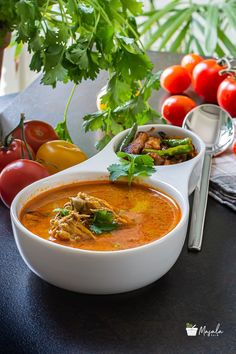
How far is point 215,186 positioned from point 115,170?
0.25 metres

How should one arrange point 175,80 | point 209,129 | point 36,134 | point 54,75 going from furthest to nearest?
point 175,80 → point 209,129 → point 36,134 → point 54,75

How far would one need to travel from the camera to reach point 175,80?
175cm

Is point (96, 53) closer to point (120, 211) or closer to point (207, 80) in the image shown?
point (120, 211)

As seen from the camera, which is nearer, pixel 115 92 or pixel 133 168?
pixel 133 168

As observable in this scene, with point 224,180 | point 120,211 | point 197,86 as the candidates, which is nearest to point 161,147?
point 224,180

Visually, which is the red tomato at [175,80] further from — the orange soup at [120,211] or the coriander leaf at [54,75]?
the orange soup at [120,211]

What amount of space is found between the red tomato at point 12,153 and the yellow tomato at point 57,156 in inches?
1.1

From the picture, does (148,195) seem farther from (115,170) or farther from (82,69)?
(82,69)

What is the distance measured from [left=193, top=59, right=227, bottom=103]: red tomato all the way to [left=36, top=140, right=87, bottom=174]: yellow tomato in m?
0.56

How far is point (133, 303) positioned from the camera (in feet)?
3.10

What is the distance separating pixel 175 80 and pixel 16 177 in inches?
27.7

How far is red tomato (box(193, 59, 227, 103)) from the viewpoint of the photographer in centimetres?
173

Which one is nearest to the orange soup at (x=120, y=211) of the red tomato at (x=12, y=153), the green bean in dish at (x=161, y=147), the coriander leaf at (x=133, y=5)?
the green bean in dish at (x=161, y=147)

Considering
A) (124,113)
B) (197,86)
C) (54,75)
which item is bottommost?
(197,86)
